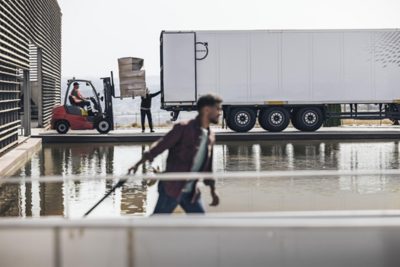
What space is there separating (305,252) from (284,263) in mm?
235

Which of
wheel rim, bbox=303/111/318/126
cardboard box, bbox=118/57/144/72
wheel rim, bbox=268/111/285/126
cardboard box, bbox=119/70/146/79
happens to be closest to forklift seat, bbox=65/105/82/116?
cardboard box, bbox=119/70/146/79

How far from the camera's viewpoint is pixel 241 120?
2620cm

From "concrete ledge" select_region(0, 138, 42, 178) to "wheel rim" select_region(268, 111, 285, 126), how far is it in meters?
8.58

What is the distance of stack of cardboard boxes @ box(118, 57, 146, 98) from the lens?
2659cm

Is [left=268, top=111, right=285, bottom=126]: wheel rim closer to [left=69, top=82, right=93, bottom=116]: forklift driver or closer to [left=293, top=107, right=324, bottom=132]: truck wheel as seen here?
[left=293, top=107, right=324, bottom=132]: truck wheel

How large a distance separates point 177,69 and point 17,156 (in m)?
10.2

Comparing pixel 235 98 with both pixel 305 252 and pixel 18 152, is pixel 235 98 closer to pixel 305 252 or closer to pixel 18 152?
pixel 18 152

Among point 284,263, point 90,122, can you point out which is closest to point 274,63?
point 90,122

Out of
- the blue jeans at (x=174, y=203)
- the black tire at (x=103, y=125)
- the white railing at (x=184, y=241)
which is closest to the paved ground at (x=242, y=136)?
the black tire at (x=103, y=125)

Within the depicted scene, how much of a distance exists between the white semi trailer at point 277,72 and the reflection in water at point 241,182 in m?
3.35

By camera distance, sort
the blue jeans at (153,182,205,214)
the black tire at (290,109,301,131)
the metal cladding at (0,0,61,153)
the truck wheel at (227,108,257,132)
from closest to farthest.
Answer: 1. the blue jeans at (153,182,205,214)
2. the metal cladding at (0,0,61,153)
3. the truck wheel at (227,108,257,132)
4. the black tire at (290,109,301,131)

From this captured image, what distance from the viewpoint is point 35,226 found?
4977mm

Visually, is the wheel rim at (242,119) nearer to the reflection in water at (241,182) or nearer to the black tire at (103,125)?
the reflection in water at (241,182)

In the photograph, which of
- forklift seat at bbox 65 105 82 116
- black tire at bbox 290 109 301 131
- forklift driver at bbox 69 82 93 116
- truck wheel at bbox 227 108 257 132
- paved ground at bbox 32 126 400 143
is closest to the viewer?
paved ground at bbox 32 126 400 143
